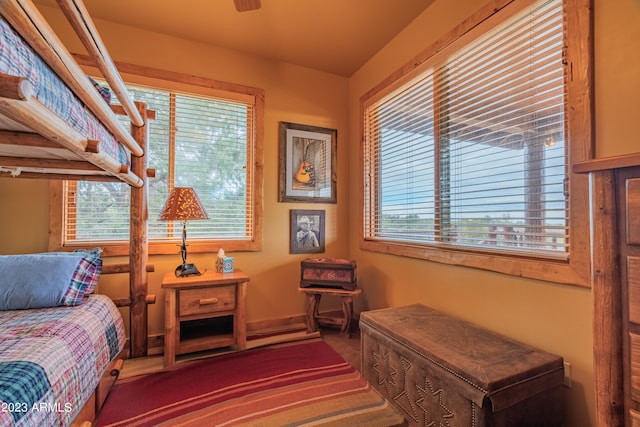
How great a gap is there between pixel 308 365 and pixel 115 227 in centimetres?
192

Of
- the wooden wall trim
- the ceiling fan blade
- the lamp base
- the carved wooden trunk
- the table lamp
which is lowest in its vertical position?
the carved wooden trunk

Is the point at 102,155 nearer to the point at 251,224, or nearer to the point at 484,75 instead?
the point at 251,224

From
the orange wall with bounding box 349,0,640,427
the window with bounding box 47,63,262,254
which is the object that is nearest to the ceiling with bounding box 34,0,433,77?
the orange wall with bounding box 349,0,640,427

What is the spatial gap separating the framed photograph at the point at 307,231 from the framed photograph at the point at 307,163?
152mm

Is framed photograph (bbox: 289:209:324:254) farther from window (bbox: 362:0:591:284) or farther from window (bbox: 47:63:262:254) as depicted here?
window (bbox: 362:0:591:284)

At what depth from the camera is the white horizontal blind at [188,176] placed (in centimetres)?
224

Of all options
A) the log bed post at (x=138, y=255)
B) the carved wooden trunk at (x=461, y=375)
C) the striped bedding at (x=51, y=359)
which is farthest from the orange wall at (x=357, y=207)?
the striped bedding at (x=51, y=359)

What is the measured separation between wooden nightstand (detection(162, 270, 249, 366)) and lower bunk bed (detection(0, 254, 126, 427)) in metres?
0.32

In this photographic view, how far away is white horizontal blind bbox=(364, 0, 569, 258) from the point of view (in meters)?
1.39

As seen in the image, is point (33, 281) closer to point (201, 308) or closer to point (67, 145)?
point (201, 308)

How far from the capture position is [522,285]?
1.48 meters

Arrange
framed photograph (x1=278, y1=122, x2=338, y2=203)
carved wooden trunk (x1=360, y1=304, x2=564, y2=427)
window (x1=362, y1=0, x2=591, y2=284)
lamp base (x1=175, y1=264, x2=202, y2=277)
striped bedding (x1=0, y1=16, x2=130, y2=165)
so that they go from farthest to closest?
framed photograph (x1=278, y1=122, x2=338, y2=203)
lamp base (x1=175, y1=264, x2=202, y2=277)
window (x1=362, y1=0, x2=591, y2=284)
carved wooden trunk (x1=360, y1=304, x2=564, y2=427)
striped bedding (x1=0, y1=16, x2=130, y2=165)

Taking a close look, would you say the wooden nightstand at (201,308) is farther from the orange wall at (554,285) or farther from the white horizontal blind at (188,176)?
the orange wall at (554,285)

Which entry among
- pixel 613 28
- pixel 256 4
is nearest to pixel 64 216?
pixel 256 4
